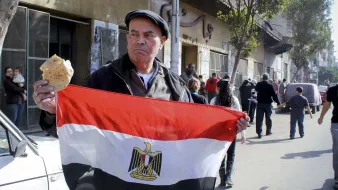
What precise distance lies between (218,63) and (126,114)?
22.3m

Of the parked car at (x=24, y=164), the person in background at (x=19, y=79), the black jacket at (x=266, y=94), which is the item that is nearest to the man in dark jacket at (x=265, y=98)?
the black jacket at (x=266, y=94)

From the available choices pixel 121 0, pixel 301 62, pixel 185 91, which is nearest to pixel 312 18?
pixel 301 62

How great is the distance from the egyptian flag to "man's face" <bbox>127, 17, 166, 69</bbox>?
27cm

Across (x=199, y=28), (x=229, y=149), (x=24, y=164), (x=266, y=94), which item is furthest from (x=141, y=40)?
(x=199, y=28)

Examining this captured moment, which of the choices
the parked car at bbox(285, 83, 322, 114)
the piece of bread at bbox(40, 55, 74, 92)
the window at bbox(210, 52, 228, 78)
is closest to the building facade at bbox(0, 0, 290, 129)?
the window at bbox(210, 52, 228, 78)

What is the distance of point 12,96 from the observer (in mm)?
9797

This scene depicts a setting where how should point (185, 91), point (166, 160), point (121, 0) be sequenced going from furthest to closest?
1. point (121, 0)
2. point (185, 91)
3. point (166, 160)

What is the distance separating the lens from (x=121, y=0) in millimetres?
14352

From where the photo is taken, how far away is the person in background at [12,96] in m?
9.68

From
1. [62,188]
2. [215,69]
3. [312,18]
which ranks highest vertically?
[312,18]

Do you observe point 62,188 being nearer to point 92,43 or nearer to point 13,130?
point 13,130

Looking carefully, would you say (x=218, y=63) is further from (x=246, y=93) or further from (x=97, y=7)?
(x=97, y=7)

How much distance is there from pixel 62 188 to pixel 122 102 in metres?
1.46

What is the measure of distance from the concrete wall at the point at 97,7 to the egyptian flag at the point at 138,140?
9.14 metres
